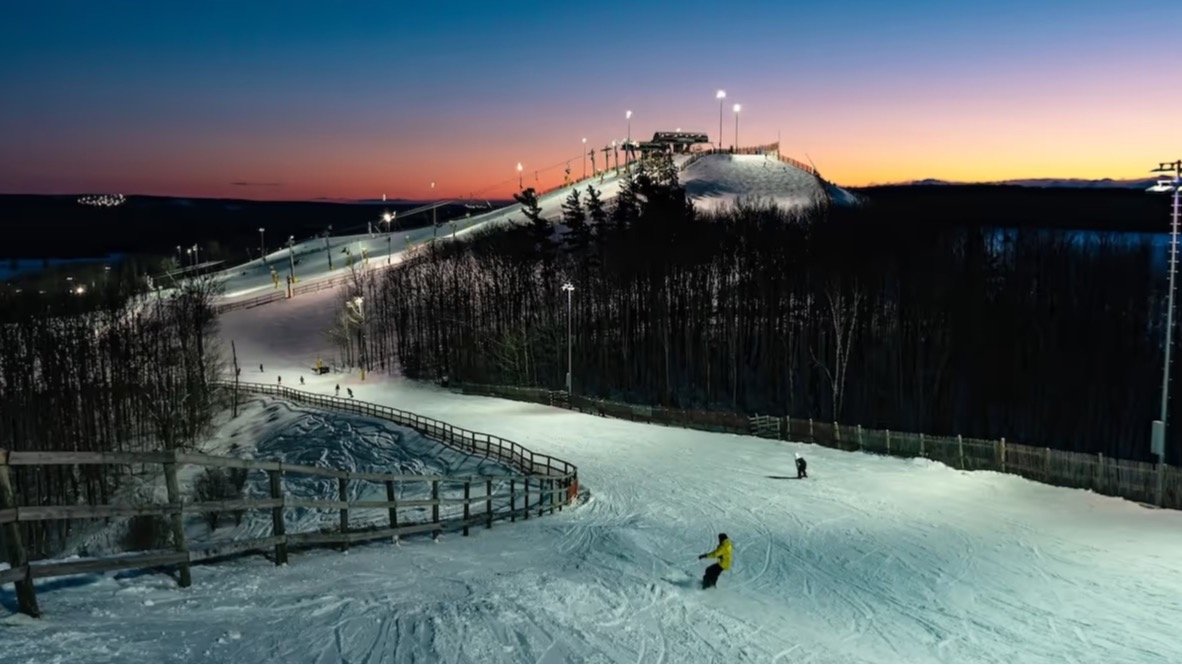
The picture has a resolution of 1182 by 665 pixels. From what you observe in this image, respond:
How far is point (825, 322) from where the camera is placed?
7138 cm

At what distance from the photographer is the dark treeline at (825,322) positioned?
214ft

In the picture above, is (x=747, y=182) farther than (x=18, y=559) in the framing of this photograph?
Yes

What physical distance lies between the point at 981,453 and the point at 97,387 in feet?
215

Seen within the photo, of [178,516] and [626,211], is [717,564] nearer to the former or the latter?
[178,516]

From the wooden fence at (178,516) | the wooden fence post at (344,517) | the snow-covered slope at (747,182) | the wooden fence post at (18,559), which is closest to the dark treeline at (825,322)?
the snow-covered slope at (747,182)

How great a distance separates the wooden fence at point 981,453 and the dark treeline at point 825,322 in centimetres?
1726

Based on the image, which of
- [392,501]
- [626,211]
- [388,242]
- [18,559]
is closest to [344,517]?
[392,501]

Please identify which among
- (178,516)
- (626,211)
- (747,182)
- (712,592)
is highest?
(747,182)

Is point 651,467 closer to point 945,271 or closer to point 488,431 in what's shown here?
point 488,431

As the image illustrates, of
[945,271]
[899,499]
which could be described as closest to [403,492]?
[899,499]

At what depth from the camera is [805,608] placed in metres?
13.8

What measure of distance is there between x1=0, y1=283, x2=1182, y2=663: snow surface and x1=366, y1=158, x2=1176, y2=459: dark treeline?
107 feet

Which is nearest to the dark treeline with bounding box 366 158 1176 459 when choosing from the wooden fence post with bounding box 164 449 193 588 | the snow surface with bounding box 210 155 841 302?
the snow surface with bounding box 210 155 841 302

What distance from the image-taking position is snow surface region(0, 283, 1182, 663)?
843cm
